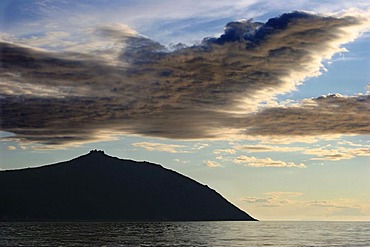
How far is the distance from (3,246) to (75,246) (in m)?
15.0

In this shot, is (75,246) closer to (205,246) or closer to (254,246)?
(205,246)

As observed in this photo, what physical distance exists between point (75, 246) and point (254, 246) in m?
44.5

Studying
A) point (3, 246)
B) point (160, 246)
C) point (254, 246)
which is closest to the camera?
point (3, 246)

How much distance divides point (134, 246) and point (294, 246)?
39.2 metres

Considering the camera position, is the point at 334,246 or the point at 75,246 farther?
the point at 334,246

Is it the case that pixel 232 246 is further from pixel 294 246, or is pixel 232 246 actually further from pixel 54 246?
pixel 54 246

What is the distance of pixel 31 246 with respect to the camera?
394ft

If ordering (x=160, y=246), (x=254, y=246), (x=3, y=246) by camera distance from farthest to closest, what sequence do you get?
(x=254, y=246) < (x=160, y=246) < (x=3, y=246)

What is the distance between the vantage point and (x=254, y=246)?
13762 cm

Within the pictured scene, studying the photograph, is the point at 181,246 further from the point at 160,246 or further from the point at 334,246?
the point at 334,246

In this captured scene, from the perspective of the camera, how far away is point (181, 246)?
130375mm

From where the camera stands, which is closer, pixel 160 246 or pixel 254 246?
pixel 160 246

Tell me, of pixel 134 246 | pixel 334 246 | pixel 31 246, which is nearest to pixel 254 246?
pixel 334 246

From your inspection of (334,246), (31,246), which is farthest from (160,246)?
(334,246)
